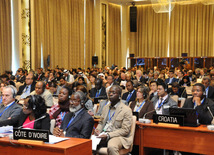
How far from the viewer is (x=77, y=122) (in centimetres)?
424

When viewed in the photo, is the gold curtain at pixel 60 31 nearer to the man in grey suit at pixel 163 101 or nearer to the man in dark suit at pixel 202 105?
the man in grey suit at pixel 163 101

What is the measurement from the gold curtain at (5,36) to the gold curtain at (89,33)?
21.0 ft

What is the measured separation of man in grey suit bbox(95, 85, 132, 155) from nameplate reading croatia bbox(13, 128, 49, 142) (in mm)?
1216

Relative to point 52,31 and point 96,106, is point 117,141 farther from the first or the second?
point 52,31

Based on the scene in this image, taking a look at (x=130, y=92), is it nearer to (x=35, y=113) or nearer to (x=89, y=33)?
(x=35, y=113)

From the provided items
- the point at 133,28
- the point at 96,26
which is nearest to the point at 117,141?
the point at 96,26

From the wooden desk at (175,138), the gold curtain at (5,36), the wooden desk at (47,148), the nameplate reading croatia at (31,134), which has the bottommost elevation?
the wooden desk at (175,138)

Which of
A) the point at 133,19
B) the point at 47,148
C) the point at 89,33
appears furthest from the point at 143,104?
the point at 133,19

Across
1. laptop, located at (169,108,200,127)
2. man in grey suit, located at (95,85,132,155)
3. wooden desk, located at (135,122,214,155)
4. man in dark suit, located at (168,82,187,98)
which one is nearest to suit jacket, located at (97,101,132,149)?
man in grey suit, located at (95,85,132,155)

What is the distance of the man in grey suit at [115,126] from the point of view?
4.39 meters

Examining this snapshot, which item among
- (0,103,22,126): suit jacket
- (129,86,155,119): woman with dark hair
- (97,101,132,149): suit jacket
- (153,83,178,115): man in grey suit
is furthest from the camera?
(153,83,178,115): man in grey suit

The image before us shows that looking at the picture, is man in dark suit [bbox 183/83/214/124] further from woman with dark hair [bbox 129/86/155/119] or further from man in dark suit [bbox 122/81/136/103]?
man in dark suit [bbox 122/81/136/103]

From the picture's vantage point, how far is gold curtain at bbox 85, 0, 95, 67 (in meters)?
21.0

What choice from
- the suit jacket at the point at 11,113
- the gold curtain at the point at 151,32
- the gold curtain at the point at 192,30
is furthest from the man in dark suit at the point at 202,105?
the gold curtain at the point at 151,32
